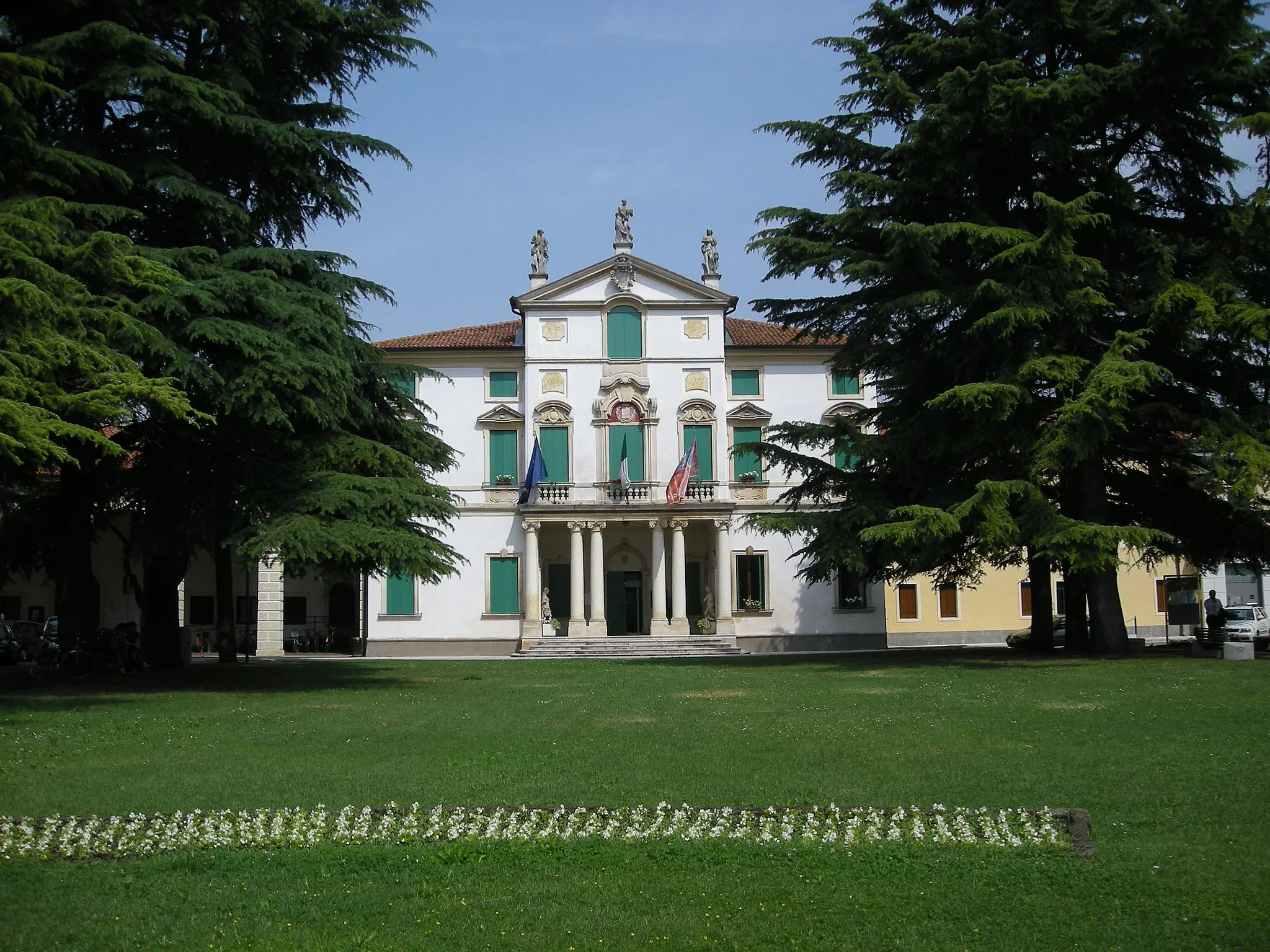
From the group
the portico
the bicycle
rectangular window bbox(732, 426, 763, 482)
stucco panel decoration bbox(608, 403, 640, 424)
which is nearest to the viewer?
the bicycle

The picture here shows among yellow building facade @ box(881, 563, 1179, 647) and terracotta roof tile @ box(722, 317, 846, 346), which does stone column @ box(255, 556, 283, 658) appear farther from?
yellow building facade @ box(881, 563, 1179, 647)

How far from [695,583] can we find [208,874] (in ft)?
115

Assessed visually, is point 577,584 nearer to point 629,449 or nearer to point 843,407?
point 629,449

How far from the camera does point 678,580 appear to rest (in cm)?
3966

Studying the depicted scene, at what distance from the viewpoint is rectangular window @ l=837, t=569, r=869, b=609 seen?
1612 inches

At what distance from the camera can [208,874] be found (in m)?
7.03

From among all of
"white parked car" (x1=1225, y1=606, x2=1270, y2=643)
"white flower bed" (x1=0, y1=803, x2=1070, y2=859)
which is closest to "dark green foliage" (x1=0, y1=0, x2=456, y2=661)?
"white flower bed" (x1=0, y1=803, x2=1070, y2=859)

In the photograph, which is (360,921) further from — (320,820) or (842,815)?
(842,815)

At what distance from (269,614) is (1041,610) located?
85.3ft

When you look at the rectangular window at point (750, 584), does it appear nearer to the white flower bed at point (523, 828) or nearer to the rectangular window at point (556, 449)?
the rectangular window at point (556, 449)

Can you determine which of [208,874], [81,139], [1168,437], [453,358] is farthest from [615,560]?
[208,874]

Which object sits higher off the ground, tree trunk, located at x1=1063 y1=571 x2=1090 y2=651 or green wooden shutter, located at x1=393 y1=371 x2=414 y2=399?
green wooden shutter, located at x1=393 y1=371 x2=414 y2=399

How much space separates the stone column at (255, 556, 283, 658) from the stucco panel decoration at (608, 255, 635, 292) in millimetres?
15101

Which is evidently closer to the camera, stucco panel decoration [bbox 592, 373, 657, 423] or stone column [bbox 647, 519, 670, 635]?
stone column [bbox 647, 519, 670, 635]
